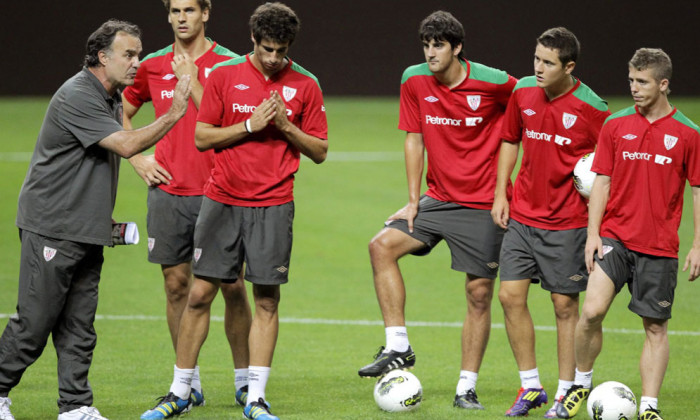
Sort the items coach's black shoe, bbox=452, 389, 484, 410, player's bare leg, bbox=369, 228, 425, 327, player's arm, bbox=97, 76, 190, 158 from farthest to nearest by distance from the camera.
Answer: player's bare leg, bbox=369, 228, 425, 327 < coach's black shoe, bbox=452, 389, 484, 410 < player's arm, bbox=97, 76, 190, 158

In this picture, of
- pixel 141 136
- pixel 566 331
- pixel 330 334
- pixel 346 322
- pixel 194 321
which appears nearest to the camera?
pixel 141 136

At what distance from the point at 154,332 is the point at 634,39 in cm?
2121

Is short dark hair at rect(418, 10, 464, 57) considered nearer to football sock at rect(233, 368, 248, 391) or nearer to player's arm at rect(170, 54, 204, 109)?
player's arm at rect(170, 54, 204, 109)

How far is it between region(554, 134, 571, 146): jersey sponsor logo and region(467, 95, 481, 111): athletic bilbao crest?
0.68m

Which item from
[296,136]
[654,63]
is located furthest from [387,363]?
[654,63]

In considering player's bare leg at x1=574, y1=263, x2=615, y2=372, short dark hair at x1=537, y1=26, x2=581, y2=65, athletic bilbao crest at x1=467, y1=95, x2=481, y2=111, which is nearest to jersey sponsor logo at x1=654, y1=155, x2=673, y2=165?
player's bare leg at x1=574, y1=263, x2=615, y2=372

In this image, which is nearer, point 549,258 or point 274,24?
point 274,24

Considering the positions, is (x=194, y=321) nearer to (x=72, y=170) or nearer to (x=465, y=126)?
(x=72, y=170)

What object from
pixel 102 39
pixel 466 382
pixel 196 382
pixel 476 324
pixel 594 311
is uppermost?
pixel 102 39

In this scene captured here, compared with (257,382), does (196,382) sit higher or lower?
lower

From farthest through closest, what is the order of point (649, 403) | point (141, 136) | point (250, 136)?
point (250, 136) < point (649, 403) < point (141, 136)

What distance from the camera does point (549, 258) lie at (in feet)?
23.5

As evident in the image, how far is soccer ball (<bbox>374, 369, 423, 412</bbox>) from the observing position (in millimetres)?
7023

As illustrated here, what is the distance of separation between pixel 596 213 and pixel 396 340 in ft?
5.66
